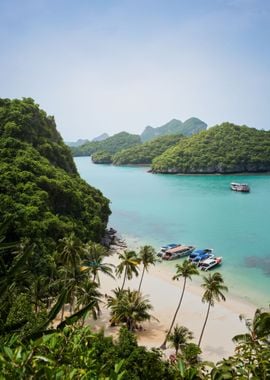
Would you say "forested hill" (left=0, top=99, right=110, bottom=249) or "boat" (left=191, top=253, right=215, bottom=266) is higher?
"forested hill" (left=0, top=99, right=110, bottom=249)

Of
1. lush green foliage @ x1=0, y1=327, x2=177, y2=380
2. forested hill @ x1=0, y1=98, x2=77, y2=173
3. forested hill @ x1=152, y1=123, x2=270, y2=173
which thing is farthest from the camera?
forested hill @ x1=152, y1=123, x2=270, y2=173

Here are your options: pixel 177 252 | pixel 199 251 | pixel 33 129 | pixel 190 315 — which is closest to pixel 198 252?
pixel 199 251

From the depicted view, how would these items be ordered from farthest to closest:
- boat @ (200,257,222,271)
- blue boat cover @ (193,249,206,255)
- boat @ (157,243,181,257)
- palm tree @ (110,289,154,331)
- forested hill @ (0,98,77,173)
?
forested hill @ (0,98,77,173) < boat @ (157,243,181,257) < blue boat cover @ (193,249,206,255) < boat @ (200,257,222,271) < palm tree @ (110,289,154,331)

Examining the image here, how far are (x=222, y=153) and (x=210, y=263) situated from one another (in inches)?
4539

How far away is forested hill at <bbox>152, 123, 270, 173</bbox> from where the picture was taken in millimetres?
147250

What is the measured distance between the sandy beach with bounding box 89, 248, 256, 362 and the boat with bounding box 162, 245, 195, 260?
6768mm

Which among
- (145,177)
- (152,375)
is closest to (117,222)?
(152,375)

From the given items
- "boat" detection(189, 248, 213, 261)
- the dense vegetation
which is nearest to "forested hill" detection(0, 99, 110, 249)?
the dense vegetation

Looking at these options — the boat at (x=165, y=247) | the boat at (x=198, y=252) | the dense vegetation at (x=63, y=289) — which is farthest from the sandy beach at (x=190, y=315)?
the boat at (x=165, y=247)

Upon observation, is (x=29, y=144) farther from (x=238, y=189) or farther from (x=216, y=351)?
(x=238, y=189)

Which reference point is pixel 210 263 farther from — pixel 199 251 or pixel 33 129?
pixel 33 129

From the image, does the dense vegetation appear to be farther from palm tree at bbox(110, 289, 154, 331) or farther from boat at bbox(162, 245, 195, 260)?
boat at bbox(162, 245, 195, 260)

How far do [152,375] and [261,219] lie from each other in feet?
194

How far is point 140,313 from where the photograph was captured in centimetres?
2820
